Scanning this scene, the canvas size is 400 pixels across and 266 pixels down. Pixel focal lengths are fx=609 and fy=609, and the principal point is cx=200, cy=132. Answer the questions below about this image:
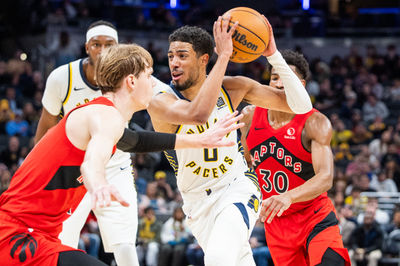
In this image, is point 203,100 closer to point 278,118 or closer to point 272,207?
point 272,207

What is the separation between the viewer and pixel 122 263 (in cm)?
557

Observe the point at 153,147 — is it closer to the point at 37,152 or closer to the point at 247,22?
the point at 37,152

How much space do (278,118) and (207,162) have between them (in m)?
1.30

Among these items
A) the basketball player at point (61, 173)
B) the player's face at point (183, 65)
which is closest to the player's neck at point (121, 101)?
the basketball player at point (61, 173)

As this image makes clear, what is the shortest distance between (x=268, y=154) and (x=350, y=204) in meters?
6.55

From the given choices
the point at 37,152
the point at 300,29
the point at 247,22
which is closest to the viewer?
the point at 37,152

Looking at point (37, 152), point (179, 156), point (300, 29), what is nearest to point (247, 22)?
point (179, 156)

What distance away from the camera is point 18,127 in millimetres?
15469

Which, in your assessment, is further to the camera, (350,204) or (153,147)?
(350,204)

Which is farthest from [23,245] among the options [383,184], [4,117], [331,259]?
[4,117]

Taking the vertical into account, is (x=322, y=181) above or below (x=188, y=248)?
above

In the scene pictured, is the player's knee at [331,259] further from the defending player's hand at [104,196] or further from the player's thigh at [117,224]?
the defending player's hand at [104,196]

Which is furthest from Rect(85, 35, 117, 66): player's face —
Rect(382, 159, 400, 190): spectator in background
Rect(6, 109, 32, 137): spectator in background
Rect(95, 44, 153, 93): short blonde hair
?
Rect(6, 109, 32, 137): spectator in background

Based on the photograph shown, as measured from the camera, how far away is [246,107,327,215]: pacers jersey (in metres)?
5.80
